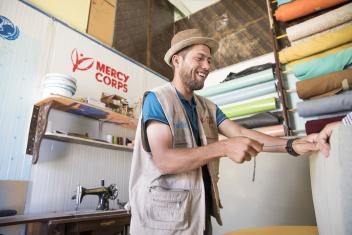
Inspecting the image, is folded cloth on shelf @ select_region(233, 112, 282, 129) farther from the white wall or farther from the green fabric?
the white wall

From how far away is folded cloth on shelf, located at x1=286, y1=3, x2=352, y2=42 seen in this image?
2683 mm

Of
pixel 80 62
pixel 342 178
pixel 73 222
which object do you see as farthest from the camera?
pixel 80 62

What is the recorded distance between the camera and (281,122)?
2.88 meters

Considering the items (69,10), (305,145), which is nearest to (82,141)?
(69,10)

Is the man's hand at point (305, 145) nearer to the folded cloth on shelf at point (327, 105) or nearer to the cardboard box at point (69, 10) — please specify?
the folded cloth on shelf at point (327, 105)

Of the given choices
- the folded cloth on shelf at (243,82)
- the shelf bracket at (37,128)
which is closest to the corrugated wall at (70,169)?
the shelf bracket at (37,128)

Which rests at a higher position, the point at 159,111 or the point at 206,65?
the point at 206,65

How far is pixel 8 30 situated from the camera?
2287 millimetres

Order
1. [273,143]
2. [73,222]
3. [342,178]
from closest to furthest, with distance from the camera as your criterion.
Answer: [342,178]
[273,143]
[73,222]

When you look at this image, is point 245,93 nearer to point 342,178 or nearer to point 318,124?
point 318,124

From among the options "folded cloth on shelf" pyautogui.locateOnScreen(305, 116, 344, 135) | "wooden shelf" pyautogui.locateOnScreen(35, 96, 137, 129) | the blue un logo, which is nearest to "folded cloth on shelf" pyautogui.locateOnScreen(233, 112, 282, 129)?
"folded cloth on shelf" pyautogui.locateOnScreen(305, 116, 344, 135)

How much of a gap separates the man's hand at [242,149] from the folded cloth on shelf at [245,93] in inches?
95.8

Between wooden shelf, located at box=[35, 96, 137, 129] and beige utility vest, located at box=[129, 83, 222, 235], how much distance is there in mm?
1509

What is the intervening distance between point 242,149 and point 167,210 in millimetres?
357
